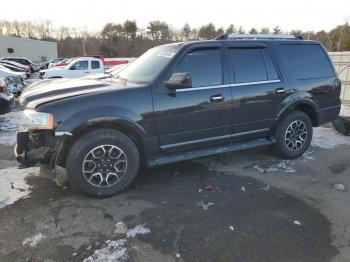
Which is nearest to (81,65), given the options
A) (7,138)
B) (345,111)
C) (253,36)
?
(7,138)

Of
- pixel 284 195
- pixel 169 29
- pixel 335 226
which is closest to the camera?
pixel 335 226

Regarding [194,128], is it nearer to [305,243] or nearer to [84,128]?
[84,128]

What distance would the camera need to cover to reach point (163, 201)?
3.81 metres

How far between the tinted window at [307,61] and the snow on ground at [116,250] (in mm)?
3670

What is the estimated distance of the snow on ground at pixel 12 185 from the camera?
3.80m

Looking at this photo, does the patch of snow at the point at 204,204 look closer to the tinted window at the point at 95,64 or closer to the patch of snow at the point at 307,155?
the patch of snow at the point at 307,155

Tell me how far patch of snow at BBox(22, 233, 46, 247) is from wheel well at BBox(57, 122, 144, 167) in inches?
34.4

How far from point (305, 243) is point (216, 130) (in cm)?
195

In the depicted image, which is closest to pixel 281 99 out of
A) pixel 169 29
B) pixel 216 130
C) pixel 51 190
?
pixel 216 130

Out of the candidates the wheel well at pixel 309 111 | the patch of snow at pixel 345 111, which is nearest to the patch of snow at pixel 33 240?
the wheel well at pixel 309 111

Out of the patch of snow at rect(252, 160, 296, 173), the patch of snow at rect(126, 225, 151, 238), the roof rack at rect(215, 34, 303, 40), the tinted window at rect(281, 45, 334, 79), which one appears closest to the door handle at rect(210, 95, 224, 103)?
the roof rack at rect(215, 34, 303, 40)

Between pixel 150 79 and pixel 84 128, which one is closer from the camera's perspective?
pixel 84 128

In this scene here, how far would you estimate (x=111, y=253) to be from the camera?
2.79 metres

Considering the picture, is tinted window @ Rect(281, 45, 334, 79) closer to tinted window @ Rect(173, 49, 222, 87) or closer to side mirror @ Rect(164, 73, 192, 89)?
tinted window @ Rect(173, 49, 222, 87)
